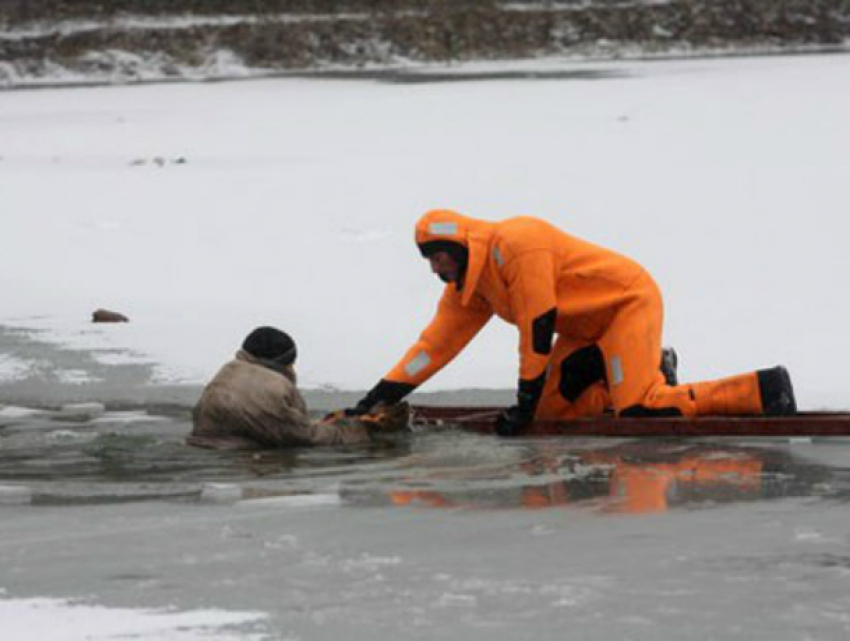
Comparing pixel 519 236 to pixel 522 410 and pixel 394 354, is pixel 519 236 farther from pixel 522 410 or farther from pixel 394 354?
pixel 394 354

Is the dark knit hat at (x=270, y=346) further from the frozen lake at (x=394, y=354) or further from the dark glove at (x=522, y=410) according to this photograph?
the dark glove at (x=522, y=410)

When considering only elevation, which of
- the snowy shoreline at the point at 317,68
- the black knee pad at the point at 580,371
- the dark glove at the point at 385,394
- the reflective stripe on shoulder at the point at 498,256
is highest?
the snowy shoreline at the point at 317,68

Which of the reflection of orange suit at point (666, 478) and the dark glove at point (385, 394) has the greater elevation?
the dark glove at point (385, 394)

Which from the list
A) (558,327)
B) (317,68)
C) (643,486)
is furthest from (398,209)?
(317,68)

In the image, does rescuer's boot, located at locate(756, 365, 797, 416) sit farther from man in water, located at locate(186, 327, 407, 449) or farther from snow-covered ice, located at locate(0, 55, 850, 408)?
man in water, located at locate(186, 327, 407, 449)

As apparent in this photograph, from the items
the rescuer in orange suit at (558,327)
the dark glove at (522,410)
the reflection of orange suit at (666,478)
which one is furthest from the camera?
the dark glove at (522,410)

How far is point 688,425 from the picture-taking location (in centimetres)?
931

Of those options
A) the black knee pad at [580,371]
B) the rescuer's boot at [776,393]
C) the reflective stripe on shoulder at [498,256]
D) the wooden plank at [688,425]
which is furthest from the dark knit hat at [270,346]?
the rescuer's boot at [776,393]

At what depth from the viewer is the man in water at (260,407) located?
928 cm

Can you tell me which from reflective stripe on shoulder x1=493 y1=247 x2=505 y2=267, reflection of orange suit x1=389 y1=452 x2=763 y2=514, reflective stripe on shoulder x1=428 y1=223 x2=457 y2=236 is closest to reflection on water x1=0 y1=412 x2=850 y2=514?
reflection of orange suit x1=389 y1=452 x2=763 y2=514

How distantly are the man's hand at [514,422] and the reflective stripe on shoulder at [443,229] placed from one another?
2.85ft

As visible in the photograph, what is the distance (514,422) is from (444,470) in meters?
1.08

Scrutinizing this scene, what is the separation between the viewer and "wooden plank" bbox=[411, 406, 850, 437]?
9.07m

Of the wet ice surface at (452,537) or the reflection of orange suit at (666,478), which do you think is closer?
the wet ice surface at (452,537)
